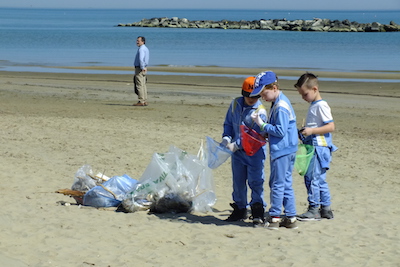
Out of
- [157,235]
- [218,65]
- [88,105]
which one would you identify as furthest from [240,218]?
[218,65]

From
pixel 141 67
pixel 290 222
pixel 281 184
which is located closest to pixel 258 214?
pixel 290 222

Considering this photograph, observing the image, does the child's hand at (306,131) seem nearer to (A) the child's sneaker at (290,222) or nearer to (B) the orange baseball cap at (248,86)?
(B) the orange baseball cap at (248,86)

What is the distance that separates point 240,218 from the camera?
21.2 ft

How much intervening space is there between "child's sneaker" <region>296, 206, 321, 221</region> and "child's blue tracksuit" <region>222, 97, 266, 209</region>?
502 mm

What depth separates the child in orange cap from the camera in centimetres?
605

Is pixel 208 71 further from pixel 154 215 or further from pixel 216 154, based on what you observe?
pixel 216 154

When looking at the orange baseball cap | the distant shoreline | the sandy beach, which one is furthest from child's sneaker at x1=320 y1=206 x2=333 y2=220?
the distant shoreline

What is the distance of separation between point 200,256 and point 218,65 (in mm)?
26033

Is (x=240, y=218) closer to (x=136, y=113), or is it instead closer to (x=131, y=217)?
(x=131, y=217)

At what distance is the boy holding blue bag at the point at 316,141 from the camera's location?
20.1 feet

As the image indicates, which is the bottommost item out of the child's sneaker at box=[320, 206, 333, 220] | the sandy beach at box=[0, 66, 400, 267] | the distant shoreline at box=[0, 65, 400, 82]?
the distant shoreline at box=[0, 65, 400, 82]

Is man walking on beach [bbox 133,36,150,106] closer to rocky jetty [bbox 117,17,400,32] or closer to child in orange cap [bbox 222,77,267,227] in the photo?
child in orange cap [bbox 222,77,267,227]

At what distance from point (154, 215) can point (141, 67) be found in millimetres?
8775

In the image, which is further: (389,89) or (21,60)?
(21,60)
